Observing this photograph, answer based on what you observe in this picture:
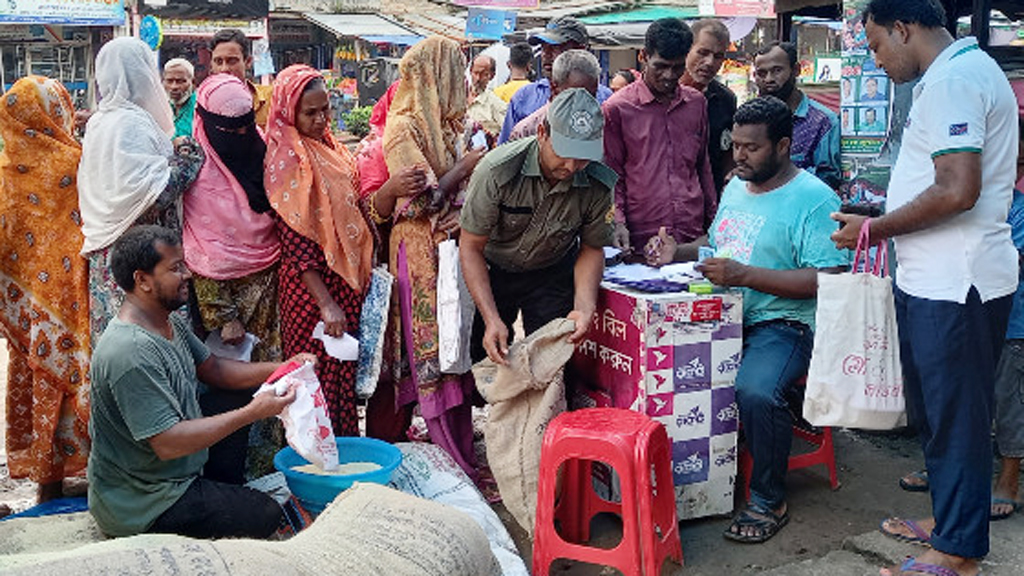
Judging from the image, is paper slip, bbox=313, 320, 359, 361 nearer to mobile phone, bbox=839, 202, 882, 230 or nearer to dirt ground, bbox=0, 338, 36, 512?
dirt ground, bbox=0, 338, 36, 512

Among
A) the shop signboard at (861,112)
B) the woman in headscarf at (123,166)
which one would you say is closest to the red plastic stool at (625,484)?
the woman in headscarf at (123,166)

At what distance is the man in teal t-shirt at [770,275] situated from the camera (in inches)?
137

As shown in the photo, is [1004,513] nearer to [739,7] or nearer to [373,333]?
[373,333]

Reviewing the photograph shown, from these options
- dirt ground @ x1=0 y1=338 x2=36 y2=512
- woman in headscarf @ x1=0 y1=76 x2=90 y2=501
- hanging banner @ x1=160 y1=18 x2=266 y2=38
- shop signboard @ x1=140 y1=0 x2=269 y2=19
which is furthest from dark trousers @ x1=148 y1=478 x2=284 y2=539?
shop signboard @ x1=140 y1=0 x2=269 y2=19

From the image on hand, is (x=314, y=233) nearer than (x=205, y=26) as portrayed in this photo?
Yes

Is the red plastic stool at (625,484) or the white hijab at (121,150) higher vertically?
the white hijab at (121,150)

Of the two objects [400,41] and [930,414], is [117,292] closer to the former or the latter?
[930,414]

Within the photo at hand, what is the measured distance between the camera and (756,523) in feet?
11.6

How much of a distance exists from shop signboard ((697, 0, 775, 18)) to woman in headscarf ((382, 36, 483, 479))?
37.3 feet

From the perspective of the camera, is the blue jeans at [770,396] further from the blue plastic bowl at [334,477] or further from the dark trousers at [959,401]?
the blue plastic bowl at [334,477]

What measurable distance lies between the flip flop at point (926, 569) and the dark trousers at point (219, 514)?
2.06m

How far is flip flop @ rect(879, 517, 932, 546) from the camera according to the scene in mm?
3305

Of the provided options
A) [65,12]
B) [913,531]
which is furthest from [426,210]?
[65,12]

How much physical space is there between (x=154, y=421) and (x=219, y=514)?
40cm
